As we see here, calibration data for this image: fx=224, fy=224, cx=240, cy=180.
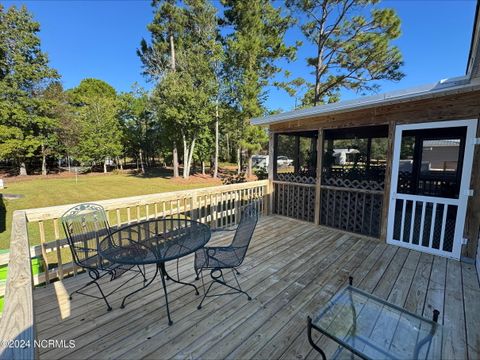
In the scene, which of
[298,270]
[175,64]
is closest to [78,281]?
[298,270]

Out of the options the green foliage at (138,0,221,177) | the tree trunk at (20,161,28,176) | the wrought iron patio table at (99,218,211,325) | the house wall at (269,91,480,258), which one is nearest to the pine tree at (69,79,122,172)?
the tree trunk at (20,161,28,176)

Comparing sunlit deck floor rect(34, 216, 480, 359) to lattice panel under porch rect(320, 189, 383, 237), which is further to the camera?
lattice panel under porch rect(320, 189, 383, 237)

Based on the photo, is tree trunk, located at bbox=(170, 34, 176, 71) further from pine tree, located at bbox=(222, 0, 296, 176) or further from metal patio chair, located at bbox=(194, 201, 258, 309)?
metal patio chair, located at bbox=(194, 201, 258, 309)

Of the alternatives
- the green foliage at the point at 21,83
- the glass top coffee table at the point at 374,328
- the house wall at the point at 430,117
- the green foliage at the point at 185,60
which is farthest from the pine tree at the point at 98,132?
the glass top coffee table at the point at 374,328

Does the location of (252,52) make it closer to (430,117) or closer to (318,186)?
(318,186)

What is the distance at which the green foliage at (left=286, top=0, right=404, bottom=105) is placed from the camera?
8156 millimetres

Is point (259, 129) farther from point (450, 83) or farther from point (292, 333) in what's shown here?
point (292, 333)

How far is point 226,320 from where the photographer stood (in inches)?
79.7

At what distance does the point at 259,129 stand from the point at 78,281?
36.0ft

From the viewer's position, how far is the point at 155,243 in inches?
96.2

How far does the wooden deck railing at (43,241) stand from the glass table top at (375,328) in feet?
4.94

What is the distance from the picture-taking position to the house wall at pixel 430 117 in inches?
119

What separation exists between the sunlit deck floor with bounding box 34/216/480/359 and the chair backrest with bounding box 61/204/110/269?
0.41 meters

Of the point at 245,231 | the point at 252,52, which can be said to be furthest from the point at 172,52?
the point at 245,231
